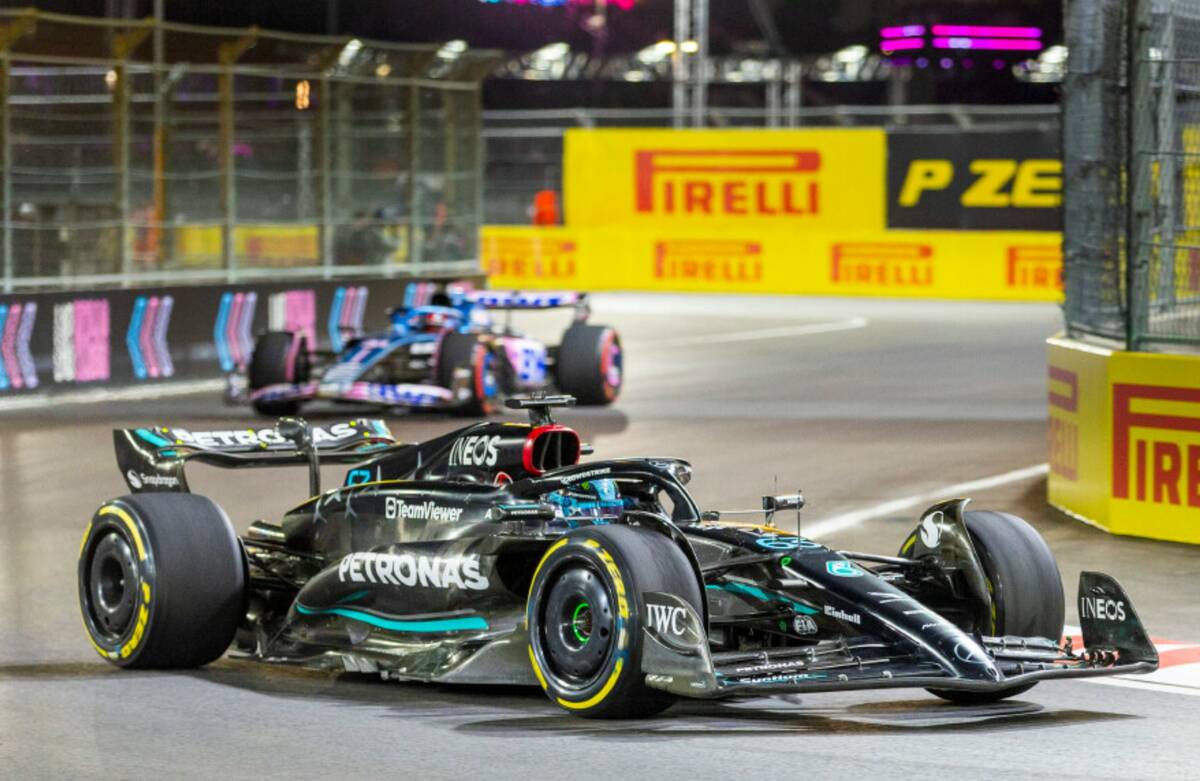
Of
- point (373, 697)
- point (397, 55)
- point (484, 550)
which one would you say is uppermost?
point (397, 55)

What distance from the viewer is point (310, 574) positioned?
888cm

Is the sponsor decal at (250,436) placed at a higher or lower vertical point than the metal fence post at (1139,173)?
lower

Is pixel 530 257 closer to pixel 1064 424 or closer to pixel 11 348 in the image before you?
pixel 11 348

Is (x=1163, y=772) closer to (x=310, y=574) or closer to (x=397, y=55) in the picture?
(x=310, y=574)

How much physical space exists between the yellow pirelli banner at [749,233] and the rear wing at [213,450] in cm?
2541

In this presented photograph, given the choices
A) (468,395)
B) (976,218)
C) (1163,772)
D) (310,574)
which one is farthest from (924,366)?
(1163,772)

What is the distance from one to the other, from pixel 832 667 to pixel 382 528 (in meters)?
2.19

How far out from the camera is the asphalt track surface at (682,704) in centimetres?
682

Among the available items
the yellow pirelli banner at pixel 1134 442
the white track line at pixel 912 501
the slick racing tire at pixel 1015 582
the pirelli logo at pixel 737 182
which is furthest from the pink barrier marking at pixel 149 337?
the pirelli logo at pixel 737 182

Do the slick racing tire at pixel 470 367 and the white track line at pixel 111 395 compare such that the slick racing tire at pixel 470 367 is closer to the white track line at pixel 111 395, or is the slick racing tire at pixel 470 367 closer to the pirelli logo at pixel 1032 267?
the white track line at pixel 111 395

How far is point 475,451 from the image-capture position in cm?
857

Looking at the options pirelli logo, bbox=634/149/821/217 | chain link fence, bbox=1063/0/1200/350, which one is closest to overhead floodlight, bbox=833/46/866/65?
pirelli logo, bbox=634/149/821/217

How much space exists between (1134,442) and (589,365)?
292 inches

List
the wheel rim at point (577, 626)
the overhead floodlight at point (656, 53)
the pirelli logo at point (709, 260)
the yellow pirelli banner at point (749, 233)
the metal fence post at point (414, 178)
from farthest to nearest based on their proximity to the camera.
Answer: the overhead floodlight at point (656, 53)
the pirelli logo at point (709, 260)
the yellow pirelli banner at point (749, 233)
the metal fence post at point (414, 178)
the wheel rim at point (577, 626)
